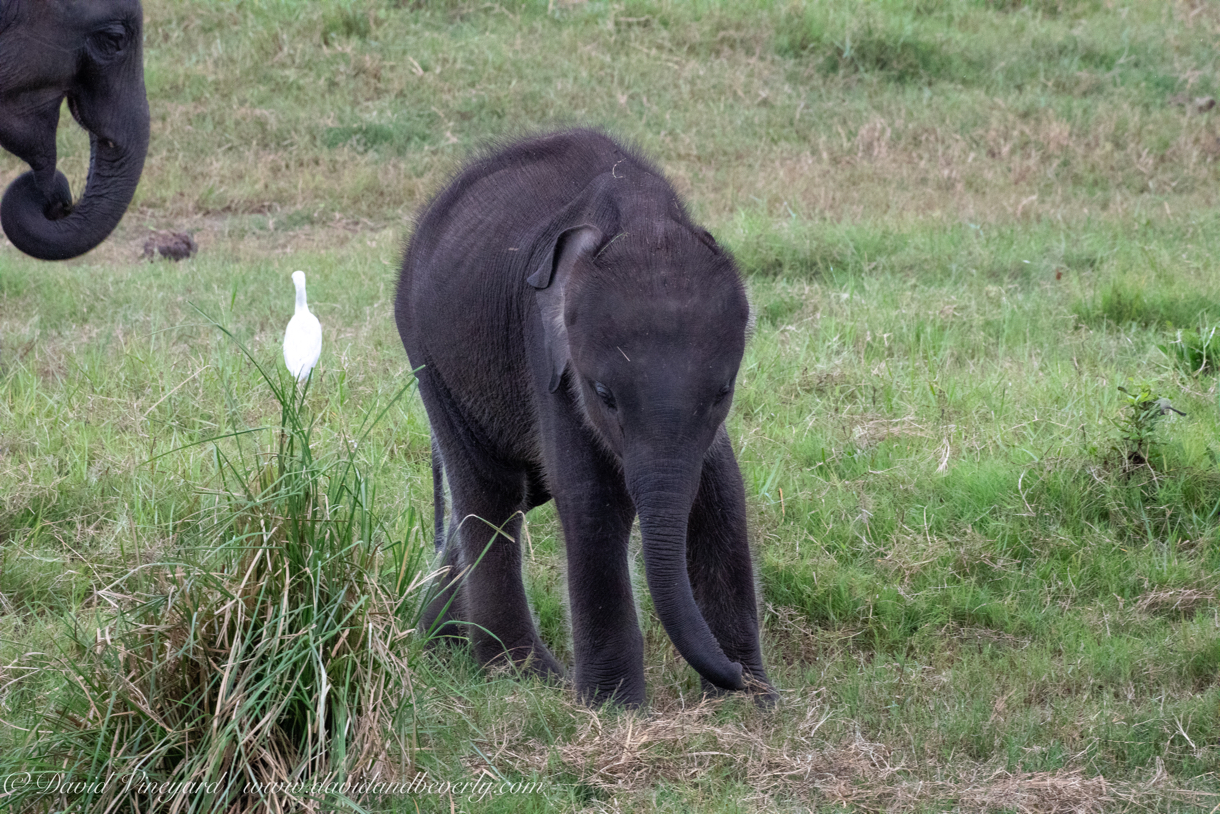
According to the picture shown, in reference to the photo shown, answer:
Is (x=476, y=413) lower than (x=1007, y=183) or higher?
higher

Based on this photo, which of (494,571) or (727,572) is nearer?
(727,572)

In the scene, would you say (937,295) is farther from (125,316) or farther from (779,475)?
(125,316)

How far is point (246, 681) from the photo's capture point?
2.75m

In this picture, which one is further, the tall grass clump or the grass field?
the grass field

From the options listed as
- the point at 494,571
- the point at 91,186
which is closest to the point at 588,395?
the point at 494,571

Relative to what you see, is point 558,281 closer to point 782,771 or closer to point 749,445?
point 782,771

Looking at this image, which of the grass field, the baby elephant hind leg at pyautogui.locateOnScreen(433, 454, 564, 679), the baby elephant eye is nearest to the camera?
the grass field

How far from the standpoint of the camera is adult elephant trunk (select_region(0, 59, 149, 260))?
4.25 metres

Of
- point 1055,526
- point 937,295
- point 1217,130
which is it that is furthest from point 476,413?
point 1217,130

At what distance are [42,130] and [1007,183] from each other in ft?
23.6

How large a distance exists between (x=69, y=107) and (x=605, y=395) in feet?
8.22

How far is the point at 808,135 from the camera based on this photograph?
1078cm

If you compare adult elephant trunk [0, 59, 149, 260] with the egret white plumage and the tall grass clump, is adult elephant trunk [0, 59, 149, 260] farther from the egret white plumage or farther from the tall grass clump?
the tall grass clump

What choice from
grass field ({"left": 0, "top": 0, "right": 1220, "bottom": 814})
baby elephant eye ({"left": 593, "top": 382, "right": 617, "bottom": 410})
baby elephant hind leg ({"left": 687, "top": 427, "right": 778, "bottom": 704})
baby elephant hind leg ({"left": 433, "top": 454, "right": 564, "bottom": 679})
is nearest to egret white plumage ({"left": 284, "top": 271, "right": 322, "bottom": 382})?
grass field ({"left": 0, "top": 0, "right": 1220, "bottom": 814})
